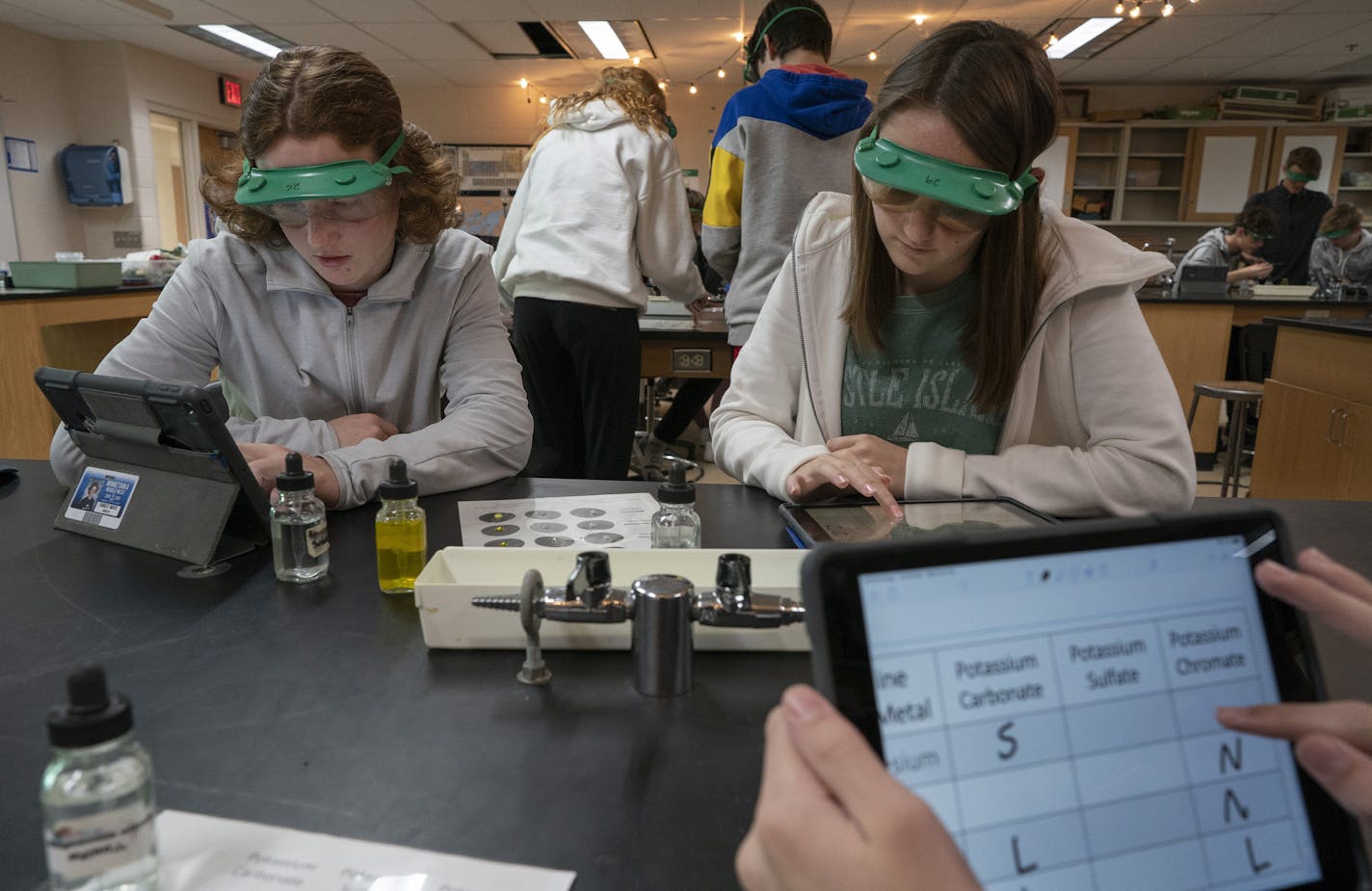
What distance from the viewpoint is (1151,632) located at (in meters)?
0.45

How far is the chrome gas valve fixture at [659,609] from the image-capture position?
0.69 m

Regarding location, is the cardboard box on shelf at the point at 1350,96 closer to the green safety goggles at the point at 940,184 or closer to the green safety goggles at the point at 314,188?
the green safety goggles at the point at 940,184

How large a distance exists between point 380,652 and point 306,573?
215mm

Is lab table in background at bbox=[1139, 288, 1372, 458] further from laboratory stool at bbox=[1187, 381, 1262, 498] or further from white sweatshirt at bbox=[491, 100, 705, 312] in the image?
white sweatshirt at bbox=[491, 100, 705, 312]

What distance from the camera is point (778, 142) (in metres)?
2.39

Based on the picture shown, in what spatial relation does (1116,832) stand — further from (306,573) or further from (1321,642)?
(306,573)

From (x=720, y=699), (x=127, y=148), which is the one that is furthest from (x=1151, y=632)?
(x=127, y=148)

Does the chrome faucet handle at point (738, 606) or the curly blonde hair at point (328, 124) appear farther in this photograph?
the curly blonde hair at point (328, 124)

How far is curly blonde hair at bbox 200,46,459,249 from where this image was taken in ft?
4.02

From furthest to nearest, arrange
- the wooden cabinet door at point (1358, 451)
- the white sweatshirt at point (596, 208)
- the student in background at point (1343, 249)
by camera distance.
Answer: the student in background at point (1343, 249)
the wooden cabinet door at point (1358, 451)
the white sweatshirt at point (596, 208)

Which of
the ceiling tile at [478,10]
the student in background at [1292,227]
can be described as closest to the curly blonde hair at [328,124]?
the ceiling tile at [478,10]

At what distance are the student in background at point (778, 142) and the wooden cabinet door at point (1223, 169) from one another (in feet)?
23.0

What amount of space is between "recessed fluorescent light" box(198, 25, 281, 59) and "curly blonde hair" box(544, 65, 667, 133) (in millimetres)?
5214

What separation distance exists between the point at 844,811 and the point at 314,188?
113 cm
